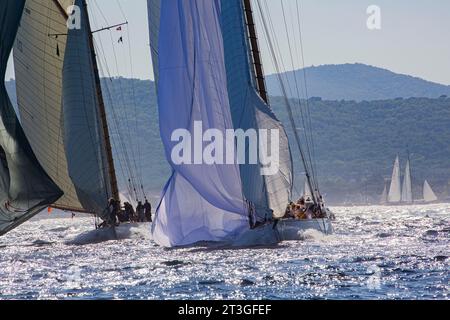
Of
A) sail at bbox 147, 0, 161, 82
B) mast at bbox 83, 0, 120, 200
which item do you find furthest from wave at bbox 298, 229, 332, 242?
mast at bbox 83, 0, 120, 200

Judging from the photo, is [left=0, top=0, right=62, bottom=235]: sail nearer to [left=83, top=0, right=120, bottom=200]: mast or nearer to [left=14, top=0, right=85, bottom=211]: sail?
[left=14, top=0, right=85, bottom=211]: sail

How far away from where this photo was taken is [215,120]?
121 ft

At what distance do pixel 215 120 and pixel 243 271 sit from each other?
9.17 meters

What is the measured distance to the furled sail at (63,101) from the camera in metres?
43.0

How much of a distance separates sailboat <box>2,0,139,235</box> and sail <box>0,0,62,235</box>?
14991 millimetres

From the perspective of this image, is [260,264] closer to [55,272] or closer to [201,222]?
[55,272]

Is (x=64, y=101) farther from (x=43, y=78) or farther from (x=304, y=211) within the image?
(x=304, y=211)

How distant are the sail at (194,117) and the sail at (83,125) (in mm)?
7854

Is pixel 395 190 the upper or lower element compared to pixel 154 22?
lower

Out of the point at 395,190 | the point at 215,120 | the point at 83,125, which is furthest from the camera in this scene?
the point at 395,190

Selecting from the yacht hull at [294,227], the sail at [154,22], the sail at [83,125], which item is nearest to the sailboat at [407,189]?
the sail at [83,125]

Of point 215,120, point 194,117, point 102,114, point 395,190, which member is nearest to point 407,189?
point 395,190
